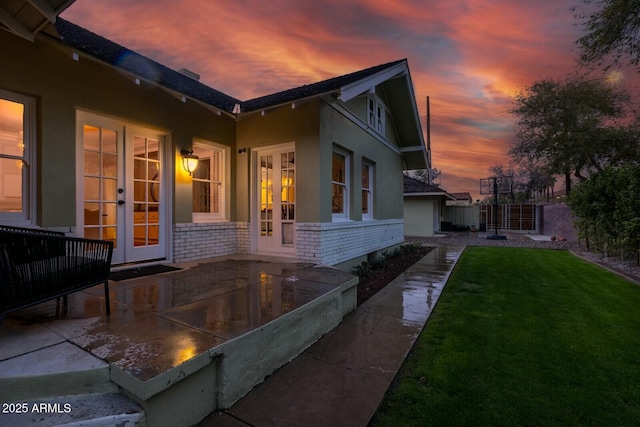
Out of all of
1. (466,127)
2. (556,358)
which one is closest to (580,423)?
(556,358)

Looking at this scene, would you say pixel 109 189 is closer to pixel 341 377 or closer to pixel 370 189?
pixel 341 377

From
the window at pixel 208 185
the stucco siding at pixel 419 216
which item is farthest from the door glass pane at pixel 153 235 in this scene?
the stucco siding at pixel 419 216

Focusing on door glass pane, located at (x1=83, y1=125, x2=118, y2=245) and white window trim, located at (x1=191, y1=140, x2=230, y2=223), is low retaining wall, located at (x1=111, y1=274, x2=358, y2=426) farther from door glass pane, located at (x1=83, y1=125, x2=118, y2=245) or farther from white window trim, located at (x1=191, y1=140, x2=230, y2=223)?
white window trim, located at (x1=191, y1=140, x2=230, y2=223)

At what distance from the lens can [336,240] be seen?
6594 mm

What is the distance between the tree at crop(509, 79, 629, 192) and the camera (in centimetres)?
1689

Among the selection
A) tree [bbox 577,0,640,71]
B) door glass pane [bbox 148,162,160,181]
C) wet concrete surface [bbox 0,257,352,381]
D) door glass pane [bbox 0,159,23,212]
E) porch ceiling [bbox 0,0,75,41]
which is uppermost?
tree [bbox 577,0,640,71]

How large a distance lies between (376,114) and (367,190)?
2423 millimetres

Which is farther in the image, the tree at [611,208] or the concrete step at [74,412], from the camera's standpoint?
the tree at [611,208]

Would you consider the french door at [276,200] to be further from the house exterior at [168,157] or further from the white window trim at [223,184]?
the white window trim at [223,184]

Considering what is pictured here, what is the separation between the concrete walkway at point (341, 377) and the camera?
213 cm

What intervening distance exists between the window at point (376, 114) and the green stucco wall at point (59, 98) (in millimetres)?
5891

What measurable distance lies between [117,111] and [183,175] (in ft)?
4.81

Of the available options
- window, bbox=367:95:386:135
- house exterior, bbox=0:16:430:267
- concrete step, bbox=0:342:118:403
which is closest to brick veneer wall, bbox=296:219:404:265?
house exterior, bbox=0:16:430:267

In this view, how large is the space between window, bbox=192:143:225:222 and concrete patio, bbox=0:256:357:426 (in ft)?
8.43
